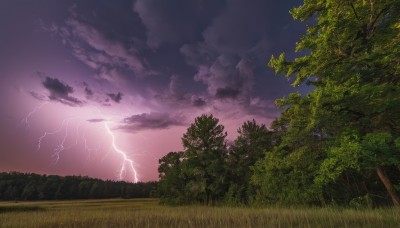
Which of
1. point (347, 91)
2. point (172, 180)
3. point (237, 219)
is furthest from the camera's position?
point (172, 180)

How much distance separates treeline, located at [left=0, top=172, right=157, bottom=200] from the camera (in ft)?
349

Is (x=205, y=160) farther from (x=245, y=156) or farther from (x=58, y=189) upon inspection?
(x=58, y=189)

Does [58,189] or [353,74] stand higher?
[58,189]

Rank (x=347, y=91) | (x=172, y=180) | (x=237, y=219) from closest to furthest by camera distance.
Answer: (x=237, y=219) → (x=347, y=91) → (x=172, y=180)

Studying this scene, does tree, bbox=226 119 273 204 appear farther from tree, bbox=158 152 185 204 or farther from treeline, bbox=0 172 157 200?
treeline, bbox=0 172 157 200

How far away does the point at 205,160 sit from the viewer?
51.1 metres

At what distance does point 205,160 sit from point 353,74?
39.1 metres

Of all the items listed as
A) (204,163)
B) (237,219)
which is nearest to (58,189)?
(204,163)

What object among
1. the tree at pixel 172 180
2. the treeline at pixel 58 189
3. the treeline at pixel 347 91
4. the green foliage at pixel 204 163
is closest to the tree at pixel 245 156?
the green foliage at pixel 204 163

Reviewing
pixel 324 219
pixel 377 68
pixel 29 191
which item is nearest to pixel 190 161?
pixel 377 68

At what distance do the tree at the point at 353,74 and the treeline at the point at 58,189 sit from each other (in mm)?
94536

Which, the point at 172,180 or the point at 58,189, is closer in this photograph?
the point at 172,180

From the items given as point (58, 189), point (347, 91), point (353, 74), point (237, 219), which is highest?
point (58, 189)

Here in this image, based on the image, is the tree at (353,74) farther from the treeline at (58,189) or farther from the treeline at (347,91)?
the treeline at (58,189)
